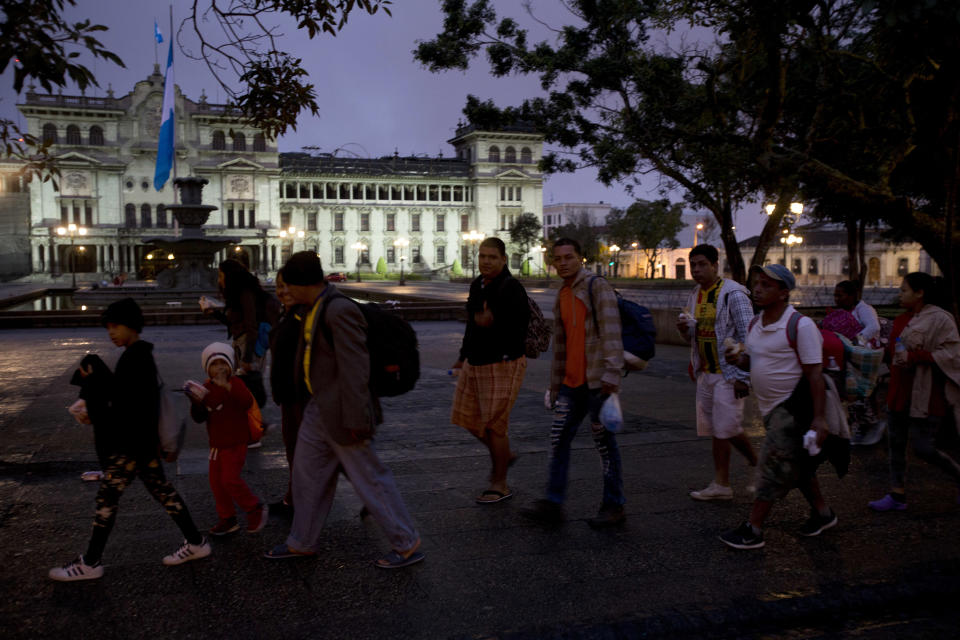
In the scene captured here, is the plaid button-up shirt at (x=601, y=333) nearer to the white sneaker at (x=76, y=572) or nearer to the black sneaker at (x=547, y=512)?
the black sneaker at (x=547, y=512)

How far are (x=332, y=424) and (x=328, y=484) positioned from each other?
1.23 feet

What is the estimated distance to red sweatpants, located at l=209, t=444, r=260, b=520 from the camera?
433 cm

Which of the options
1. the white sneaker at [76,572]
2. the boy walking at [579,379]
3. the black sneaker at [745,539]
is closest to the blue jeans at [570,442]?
the boy walking at [579,379]

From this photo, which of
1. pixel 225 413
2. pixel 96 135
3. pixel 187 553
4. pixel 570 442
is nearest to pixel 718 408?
pixel 570 442

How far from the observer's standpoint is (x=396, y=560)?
3939mm

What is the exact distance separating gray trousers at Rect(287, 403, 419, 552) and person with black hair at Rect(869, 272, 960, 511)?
121 inches

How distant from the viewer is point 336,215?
273ft

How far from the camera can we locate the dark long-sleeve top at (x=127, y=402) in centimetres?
374

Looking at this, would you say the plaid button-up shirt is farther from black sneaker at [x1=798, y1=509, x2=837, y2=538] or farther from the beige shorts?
black sneaker at [x1=798, y1=509, x2=837, y2=538]

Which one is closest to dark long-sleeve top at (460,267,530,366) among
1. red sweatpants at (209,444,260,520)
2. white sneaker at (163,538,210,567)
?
red sweatpants at (209,444,260,520)

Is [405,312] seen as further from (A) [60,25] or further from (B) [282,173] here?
(B) [282,173]

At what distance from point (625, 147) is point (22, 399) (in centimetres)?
1034

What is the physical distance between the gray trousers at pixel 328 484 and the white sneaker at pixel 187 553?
45 cm

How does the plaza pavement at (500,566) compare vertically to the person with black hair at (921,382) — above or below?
below
